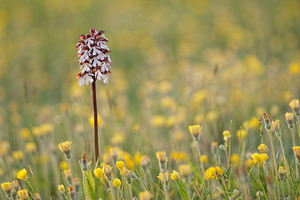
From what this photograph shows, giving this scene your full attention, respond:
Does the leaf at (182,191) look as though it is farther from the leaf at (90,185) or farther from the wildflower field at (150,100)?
the leaf at (90,185)

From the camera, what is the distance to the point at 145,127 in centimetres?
327

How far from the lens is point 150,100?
3.58 m

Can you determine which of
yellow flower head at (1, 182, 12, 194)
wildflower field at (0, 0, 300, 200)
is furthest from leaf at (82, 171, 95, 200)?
yellow flower head at (1, 182, 12, 194)

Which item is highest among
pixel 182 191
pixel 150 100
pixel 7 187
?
pixel 150 100

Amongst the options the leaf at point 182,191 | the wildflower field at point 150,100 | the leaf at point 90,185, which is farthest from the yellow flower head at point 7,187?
the leaf at point 182,191

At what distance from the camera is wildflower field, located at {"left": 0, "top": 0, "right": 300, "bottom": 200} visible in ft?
5.32

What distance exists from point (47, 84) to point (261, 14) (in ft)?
14.1

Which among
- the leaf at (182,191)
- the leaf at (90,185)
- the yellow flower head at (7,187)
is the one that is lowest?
the leaf at (182,191)

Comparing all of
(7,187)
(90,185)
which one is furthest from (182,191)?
(7,187)

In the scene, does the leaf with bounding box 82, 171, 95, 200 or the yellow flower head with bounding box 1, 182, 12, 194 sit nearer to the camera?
the yellow flower head with bounding box 1, 182, 12, 194

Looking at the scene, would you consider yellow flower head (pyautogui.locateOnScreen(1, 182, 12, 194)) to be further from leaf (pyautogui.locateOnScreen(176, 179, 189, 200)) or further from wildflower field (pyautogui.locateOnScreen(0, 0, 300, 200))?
leaf (pyautogui.locateOnScreen(176, 179, 189, 200))

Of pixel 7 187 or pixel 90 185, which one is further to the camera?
pixel 90 185

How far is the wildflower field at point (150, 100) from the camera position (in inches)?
63.9

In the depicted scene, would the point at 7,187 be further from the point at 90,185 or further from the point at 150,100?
the point at 150,100
